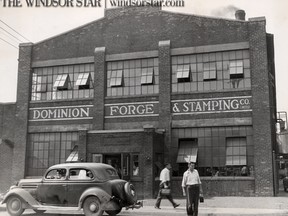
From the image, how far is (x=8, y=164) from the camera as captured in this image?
2630 cm

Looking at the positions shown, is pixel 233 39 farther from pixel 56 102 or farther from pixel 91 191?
pixel 91 191

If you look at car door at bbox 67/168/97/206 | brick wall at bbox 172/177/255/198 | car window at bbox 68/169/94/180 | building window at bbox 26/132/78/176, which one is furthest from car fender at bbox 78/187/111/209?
building window at bbox 26/132/78/176

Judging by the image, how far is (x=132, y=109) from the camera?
23484mm

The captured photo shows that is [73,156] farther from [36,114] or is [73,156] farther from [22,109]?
[22,109]

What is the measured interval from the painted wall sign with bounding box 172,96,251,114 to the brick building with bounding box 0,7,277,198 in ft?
0.18

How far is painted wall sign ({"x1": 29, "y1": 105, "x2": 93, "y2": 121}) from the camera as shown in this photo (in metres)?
24.5

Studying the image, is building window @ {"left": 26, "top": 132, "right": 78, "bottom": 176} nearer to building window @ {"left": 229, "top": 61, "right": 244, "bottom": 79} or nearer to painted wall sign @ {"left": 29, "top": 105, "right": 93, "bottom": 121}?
painted wall sign @ {"left": 29, "top": 105, "right": 93, "bottom": 121}

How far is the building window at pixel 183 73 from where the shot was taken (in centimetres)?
2270

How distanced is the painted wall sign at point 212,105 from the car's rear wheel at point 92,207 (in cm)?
1047

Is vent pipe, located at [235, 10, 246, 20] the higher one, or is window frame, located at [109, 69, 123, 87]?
vent pipe, located at [235, 10, 246, 20]

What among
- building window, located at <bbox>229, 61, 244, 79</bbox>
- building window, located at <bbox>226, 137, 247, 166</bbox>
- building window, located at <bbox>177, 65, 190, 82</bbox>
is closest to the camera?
building window, located at <bbox>226, 137, 247, 166</bbox>

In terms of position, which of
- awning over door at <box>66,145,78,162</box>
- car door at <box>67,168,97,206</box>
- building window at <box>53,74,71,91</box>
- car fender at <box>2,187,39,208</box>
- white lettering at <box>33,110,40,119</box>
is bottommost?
car fender at <box>2,187,39,208</box>

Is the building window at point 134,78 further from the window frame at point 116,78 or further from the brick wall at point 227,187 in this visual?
the brick wall at point 227,187

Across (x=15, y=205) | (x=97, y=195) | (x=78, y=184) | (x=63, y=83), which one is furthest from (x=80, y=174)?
(x=63, y=83)
